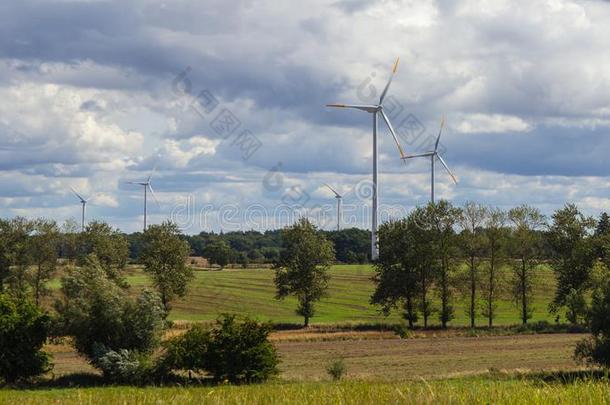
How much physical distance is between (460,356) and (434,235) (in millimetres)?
35785

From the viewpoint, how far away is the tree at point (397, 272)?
313 feet

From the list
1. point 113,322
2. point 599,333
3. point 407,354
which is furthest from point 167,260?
point 599,333

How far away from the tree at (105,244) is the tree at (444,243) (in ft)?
136

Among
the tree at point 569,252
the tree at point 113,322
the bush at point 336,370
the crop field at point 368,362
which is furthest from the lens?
the tree at point 569,252

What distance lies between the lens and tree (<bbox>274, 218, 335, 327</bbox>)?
9831 cm

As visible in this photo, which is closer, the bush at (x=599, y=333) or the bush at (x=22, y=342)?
the bush at (x=599, y=333)

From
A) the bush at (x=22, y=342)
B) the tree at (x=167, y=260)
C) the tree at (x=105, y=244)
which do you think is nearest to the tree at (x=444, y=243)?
the tree at (x=167, y=260)

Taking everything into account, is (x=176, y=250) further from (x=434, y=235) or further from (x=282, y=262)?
(x=434, y=235)

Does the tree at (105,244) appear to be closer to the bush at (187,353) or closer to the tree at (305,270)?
the tree at (305,270)

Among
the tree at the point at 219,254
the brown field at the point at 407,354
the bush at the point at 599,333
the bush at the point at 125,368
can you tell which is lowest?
the brown field at the point at 407,354

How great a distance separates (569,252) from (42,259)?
66.7 m

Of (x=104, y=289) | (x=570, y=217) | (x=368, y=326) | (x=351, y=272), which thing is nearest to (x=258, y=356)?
(x=104, y=289)

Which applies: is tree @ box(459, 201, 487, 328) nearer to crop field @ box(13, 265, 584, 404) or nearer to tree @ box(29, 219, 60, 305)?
crop field @ box(13, 265, 584, 404)

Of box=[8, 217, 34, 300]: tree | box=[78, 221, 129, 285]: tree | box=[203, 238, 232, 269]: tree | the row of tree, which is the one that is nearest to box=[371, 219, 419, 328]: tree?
the row of tree
